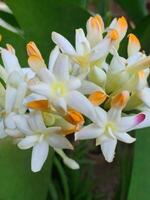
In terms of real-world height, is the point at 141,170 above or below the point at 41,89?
below

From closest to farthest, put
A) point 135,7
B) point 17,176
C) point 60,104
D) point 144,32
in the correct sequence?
point 60,104 < point 17,176 < point 144,32 < point 135,7

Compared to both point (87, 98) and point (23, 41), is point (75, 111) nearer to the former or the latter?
point (87, 98)

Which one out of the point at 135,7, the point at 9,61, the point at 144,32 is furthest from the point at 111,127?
the point at 135,7

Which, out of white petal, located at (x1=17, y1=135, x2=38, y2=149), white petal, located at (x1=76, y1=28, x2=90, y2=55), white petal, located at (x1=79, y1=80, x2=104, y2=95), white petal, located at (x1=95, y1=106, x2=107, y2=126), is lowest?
white petal, located at (x1=17, y1=135, x2=38, y2=149)

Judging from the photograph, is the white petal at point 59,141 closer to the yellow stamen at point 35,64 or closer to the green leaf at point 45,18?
the yellow stamen at point 35,64

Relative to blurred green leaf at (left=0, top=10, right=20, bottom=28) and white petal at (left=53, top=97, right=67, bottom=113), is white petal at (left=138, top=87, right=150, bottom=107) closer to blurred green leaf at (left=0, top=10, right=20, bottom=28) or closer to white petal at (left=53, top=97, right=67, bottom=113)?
white petal at (left=53, top=97, right=67, bottom=113)

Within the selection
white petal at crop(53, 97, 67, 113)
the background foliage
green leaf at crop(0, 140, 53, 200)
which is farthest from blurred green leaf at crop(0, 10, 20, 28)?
white petal at crop(53, 97, 67, 113)

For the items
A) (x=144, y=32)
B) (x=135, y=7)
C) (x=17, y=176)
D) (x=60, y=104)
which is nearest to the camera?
(x=60, y=104)

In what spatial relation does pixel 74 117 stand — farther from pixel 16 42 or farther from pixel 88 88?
pixel 16 42

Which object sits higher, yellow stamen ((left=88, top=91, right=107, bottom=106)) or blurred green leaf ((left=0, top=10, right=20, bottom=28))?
yellow stamen ((left=88, top=91, right=107, bottom=106))
